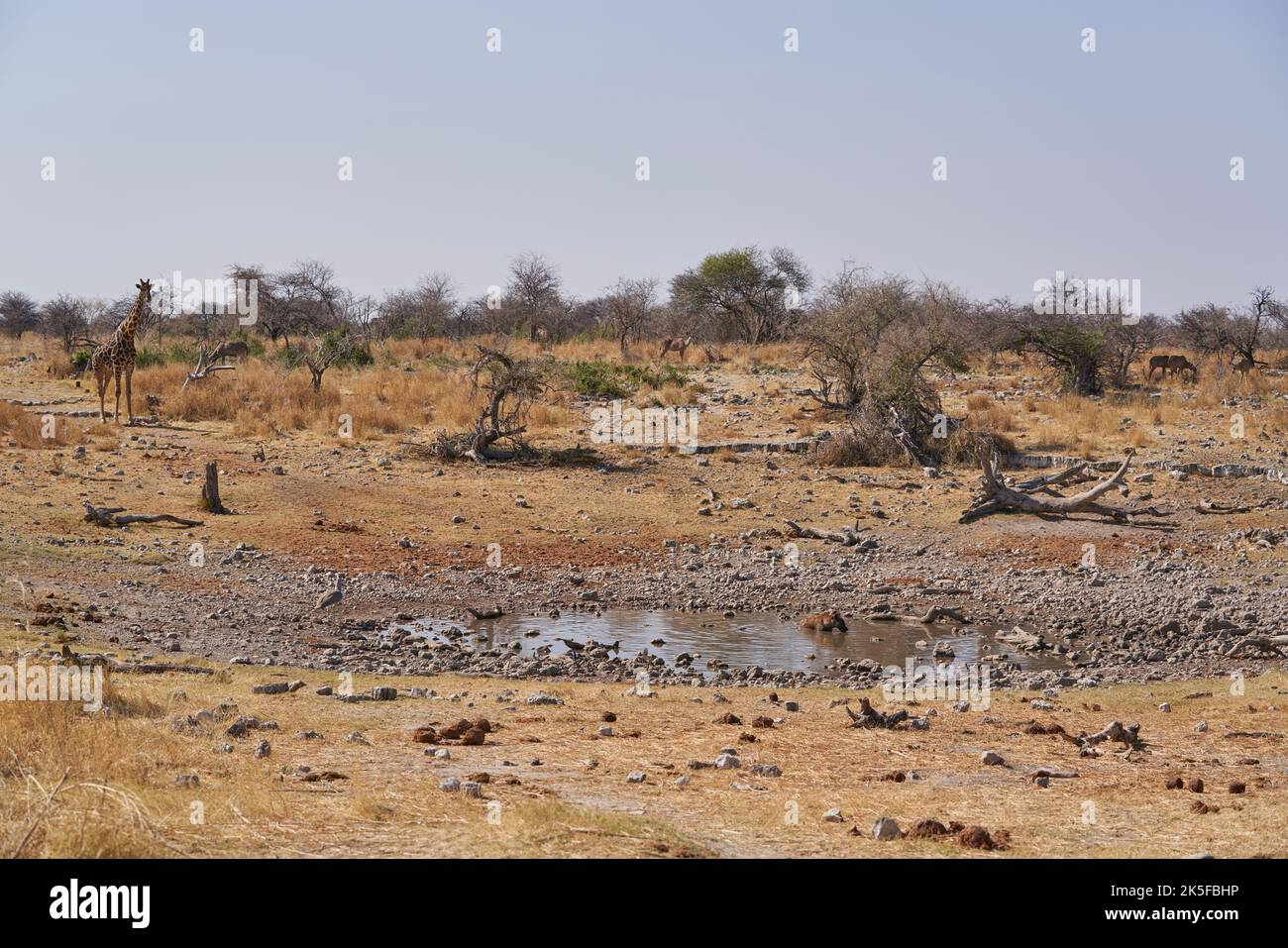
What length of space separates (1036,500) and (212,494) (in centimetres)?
1085

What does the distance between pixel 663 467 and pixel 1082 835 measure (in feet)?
46.9

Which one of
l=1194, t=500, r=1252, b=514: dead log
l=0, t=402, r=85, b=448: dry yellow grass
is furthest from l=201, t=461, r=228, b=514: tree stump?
l=1194, t=500, r=1252, b=514: dead log

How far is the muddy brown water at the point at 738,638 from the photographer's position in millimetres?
12039

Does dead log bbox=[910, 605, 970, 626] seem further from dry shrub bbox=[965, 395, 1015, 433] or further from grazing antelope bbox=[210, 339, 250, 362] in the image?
grazing antelope bbox=[210, 339, 250, 362]

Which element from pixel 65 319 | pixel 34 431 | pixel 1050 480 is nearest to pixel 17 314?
pixel 65 319

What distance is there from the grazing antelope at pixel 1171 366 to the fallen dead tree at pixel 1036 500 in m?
15.5

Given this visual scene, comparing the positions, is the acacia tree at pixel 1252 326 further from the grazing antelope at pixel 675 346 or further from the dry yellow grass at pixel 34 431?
the dry yellow grass at pixel 34 431

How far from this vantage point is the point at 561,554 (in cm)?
1577


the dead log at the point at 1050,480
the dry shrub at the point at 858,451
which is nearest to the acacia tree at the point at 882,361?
the dry shrub at the point at 858,451

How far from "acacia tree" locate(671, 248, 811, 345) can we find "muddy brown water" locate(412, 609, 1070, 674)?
112 feet

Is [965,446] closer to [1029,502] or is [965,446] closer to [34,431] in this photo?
[1029,502]

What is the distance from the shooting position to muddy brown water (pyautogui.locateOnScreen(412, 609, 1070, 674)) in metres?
12.0
